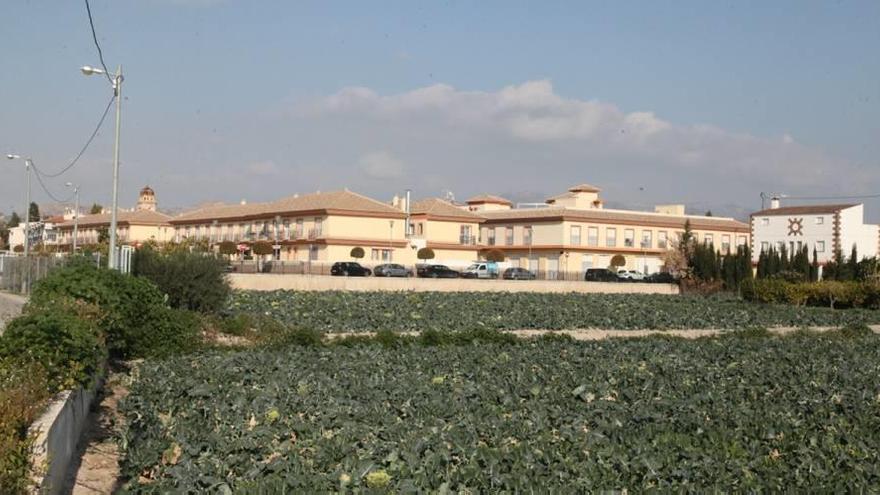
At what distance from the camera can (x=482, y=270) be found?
78.7m

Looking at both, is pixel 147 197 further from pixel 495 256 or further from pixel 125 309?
pixel 125 309

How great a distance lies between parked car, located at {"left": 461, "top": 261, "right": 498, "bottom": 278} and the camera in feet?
248

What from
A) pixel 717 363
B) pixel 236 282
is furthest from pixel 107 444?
pixel 236 282

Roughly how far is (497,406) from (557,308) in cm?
2746

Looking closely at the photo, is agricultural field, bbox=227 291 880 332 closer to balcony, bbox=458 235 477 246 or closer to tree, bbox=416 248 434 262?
tree, bbox=416 248 434 262

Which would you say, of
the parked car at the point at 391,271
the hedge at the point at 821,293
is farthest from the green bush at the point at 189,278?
the parked car at the point at 391,271

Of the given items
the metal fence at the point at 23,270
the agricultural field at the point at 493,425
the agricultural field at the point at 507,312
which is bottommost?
the agricultural field at the point at 493,425

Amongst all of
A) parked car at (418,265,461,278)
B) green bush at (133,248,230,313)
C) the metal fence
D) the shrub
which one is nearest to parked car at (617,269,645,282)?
parked car at (418,265,461,278)

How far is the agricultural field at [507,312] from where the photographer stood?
3334 centimetres

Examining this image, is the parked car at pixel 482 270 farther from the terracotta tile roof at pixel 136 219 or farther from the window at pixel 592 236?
the terracotta tile roof at pixel 136 219

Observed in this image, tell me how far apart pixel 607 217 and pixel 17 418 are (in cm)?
8273

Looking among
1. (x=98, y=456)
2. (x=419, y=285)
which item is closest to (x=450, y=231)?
(x=419, y=285)

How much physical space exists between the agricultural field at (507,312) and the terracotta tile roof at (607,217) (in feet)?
122

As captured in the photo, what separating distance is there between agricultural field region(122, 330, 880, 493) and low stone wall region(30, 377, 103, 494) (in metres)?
0.66
